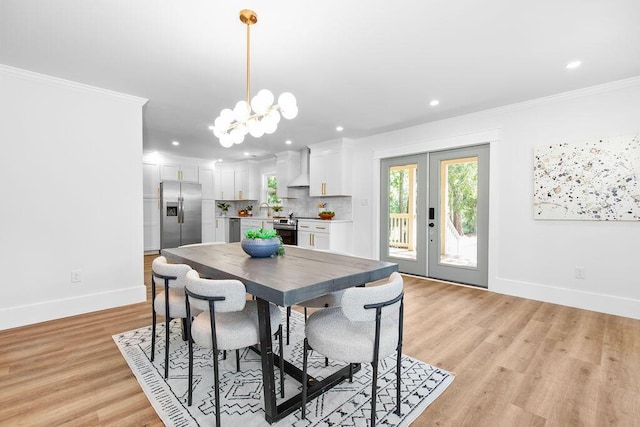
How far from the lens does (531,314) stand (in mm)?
3234

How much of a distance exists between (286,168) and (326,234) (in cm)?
206

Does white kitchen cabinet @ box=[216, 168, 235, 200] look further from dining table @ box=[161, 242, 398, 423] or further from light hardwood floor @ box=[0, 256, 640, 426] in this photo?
dining table @ box=[161, 242, 398, 423]

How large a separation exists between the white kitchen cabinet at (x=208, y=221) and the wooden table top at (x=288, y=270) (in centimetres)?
552

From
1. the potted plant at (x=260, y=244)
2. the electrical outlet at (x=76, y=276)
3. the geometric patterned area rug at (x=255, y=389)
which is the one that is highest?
the potted plant at (x=260, y=244)

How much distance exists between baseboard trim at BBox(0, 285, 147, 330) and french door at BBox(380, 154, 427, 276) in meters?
3.77

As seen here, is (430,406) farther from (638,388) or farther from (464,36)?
(464,36)

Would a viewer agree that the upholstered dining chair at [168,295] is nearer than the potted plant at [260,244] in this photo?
Yes

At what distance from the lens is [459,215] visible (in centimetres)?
443

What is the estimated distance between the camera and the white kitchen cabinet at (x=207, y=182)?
783 centimetres

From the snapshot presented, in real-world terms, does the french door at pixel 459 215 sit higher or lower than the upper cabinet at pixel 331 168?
lower

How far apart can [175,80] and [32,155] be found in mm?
1582

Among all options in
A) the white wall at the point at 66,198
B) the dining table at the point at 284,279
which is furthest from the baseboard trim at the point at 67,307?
the dining table at the point at 284,279

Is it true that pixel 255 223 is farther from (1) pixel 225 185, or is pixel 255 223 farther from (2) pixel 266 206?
(1) pixel 225 185

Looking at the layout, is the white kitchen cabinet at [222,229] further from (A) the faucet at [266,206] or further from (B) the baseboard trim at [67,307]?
(B) the baseboard trim at [67,307]
